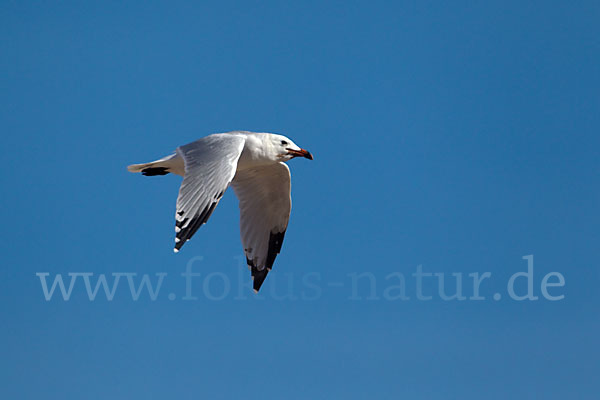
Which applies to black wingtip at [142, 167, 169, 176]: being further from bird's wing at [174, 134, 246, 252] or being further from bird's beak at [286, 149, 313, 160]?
bird's beak at [286, 149, 313, 160]

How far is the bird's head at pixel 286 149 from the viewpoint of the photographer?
8102mm

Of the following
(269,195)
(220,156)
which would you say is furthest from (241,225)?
(220,156)

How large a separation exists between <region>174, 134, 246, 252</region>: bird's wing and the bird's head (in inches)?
26.5

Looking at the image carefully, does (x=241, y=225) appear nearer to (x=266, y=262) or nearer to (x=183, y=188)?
(x=266, y=262)

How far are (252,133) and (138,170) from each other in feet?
3.65

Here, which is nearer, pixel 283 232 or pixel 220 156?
pixel 220 156

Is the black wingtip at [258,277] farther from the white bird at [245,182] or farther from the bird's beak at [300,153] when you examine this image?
the bird's beak at [300,153]

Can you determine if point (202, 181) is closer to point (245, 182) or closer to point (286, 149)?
point (286, 149)

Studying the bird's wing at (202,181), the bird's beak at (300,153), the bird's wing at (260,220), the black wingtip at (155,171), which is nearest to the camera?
the bird's wing at (202,181)

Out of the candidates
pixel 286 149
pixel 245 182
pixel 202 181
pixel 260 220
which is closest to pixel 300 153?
pixel 286 149

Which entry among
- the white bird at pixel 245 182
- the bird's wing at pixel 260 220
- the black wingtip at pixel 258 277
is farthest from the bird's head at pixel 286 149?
the black wingtip at pixel 258 277

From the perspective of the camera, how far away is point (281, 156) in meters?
8.15

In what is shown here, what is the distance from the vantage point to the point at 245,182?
28.8 ft

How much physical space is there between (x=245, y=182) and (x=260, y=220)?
410 mm
